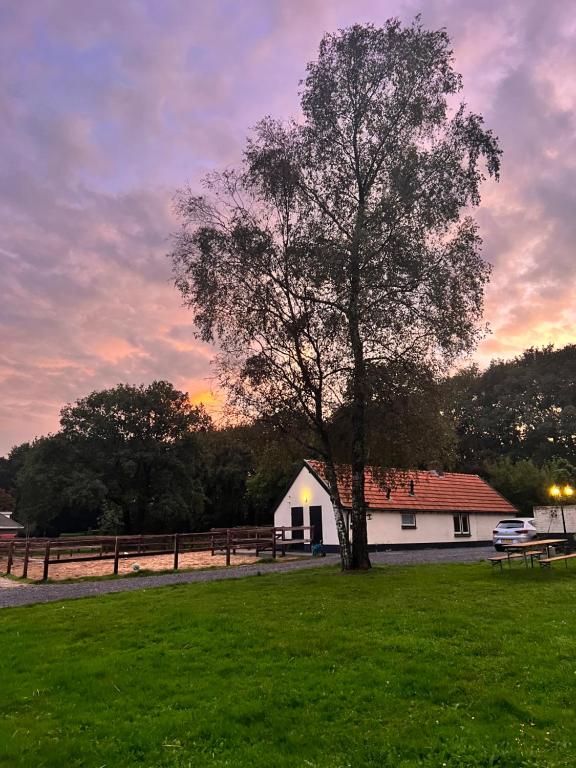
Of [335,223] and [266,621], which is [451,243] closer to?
[335,223]

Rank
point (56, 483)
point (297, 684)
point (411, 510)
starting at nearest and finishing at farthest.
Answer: point (297, 684), point (411, 510), point (56, 483)

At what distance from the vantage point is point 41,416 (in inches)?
1380

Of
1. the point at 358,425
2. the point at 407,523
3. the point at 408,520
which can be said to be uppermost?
the point at 358,425

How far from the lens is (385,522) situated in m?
32.5

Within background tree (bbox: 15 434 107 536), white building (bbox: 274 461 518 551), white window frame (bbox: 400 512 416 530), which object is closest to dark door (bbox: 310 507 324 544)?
white building (bbox: 274 461 518 551)

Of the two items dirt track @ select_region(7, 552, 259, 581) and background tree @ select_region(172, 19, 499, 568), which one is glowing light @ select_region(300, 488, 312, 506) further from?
background tree @ select_region(172, 19, 499, 568)

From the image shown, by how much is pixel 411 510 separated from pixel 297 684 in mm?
27777

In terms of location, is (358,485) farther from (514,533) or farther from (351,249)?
(514,533)

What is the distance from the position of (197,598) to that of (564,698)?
353 inches

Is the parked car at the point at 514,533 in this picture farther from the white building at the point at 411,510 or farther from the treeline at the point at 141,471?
the treeline at the point at 141,471

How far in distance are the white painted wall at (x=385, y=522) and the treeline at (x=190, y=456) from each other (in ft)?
6.32

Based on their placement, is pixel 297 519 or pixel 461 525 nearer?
pixel 297 519

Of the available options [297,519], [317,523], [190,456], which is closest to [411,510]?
[317,523]

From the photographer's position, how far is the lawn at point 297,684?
207 inches
